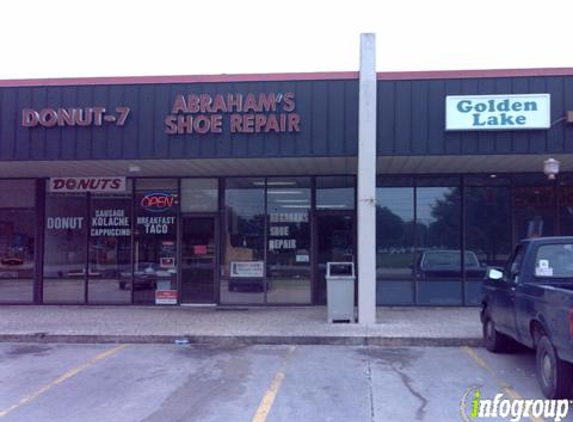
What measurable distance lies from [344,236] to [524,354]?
6135 mm

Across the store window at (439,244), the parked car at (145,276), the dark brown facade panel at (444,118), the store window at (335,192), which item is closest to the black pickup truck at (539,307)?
Result: the dark brown facade panel at (444,118)

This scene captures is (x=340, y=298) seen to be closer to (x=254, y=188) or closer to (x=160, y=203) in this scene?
(x=254, y=188)

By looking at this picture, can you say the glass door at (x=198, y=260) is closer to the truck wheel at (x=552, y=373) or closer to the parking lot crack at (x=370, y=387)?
the parking lot crack at (x=370, y=387)

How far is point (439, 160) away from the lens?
13758 mm

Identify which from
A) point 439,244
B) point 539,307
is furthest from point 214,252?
point 539,307

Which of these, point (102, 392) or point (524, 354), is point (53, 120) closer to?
point (102, 392)

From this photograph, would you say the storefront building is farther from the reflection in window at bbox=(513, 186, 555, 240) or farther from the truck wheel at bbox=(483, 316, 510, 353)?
the truck wheel at bbox=(483, 316, 510, 353)

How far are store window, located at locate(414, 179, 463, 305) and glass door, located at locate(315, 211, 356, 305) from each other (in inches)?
62.2

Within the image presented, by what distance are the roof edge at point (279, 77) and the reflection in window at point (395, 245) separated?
353 centimetres

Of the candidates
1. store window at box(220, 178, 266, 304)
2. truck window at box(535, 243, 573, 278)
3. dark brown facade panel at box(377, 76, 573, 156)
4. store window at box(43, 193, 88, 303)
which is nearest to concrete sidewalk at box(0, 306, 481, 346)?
store window at box(220, 178, 266, 304)

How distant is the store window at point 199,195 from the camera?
16.0 meters

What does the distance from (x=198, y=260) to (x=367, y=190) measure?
5264 mm

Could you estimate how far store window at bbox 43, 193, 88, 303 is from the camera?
1614 cm

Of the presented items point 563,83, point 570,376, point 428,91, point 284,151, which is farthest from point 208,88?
point 570,376
